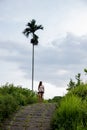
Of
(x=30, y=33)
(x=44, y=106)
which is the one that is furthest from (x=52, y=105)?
(x=30, y=33)

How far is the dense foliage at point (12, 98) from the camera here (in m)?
21.7

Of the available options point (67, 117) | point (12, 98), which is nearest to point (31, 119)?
point (67, 117)

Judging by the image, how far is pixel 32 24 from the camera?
253 feet

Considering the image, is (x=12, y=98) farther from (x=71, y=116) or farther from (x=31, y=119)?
(x=71, y=116)

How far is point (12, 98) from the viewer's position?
23562 mm

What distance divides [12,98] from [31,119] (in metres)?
3.17

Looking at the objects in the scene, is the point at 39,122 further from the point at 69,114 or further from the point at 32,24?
the point at 32,24

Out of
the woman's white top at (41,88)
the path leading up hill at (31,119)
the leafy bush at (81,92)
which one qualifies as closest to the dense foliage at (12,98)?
the path leading up hill at (31,119)

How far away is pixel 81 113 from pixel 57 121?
2.87 feet

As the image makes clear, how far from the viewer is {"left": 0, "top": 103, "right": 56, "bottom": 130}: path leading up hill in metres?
19.4

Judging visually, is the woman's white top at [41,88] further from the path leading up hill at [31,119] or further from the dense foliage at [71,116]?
the dense foliage at [71,116]

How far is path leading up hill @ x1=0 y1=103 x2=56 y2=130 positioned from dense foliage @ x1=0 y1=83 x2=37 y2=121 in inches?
14.5

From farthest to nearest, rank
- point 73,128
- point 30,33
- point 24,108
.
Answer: point 30,33
point 24,108
point 73,128

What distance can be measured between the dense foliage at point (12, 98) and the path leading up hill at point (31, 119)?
368 mm
